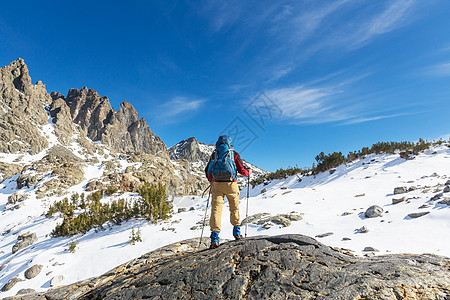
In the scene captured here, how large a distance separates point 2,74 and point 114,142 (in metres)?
64.5

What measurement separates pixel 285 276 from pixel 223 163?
2.47m

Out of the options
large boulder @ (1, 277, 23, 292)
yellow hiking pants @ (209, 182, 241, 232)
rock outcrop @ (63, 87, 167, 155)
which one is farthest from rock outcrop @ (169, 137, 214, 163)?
yellow hiking pants @ (209, 182, 241, 232)

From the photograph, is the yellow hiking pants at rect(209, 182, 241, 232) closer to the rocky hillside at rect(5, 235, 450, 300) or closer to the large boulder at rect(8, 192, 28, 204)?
the rocky hillside at rect(5, 235, 450, 300)

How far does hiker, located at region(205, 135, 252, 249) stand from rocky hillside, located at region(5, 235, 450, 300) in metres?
0.73

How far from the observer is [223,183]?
15.2ft

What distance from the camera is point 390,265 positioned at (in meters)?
2.79

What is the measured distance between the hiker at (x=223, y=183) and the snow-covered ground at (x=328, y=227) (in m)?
2.79

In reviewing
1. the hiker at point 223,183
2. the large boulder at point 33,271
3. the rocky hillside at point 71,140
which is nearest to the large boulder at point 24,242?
the large boulder at point 33,271

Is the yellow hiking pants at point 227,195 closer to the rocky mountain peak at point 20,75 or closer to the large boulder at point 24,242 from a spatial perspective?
the large boulder at point 24,242

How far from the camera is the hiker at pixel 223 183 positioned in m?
4.50

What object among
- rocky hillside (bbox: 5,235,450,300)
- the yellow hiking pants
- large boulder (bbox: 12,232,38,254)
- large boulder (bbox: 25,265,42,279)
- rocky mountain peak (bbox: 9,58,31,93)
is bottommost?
large boulder (bbox: 25,265,42,279)

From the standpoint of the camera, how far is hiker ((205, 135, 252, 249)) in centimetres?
450

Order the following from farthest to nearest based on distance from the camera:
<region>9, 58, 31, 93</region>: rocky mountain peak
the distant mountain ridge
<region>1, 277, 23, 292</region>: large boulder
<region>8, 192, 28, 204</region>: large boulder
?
1. the distant mountain ridge
2. <region>9, 58, 31, 93</region>: rocky mountain peak
3. <region>8, 192, 28, 204</region>: large boulder
4. <region>1, 277, 23, 292</region>: large boulder

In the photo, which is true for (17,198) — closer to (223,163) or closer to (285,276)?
(223,163)
